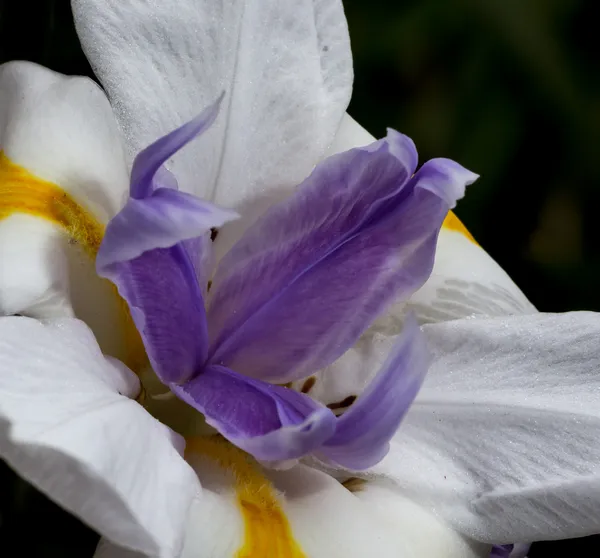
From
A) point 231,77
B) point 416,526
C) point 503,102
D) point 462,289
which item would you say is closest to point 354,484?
point 416,526

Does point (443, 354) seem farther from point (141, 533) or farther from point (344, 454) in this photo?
point (141, 533)

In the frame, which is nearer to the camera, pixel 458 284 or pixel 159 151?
pixel 159 151

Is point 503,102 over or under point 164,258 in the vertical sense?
under

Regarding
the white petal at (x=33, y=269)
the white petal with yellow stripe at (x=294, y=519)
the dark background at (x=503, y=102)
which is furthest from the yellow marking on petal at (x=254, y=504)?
the dark background at (x=503, y=102)

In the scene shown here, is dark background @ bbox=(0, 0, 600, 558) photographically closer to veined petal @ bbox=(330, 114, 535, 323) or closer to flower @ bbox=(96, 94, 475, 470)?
veined petal @ bbox=(330, 114, 535, 323)

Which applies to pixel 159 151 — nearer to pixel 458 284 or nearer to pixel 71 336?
pixel 71 336
